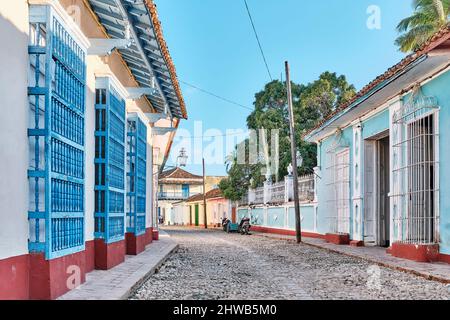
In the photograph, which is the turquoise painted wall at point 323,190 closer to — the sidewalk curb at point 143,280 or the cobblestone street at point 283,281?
the cobblestone street at point 283,281

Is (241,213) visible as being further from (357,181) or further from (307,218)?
(357,181)

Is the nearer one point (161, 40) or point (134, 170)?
point (161, 40)

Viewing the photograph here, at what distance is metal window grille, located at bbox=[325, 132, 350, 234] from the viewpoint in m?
16.9

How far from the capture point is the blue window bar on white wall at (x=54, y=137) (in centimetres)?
554

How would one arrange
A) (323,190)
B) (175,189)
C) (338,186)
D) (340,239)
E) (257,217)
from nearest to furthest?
(340,239) → (338,186) → (323,190) → (257,217) → (175,189)

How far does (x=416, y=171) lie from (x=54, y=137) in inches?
305

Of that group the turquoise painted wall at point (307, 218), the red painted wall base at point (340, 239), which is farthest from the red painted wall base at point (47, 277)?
the turquoise painted wall at point (307, 218)

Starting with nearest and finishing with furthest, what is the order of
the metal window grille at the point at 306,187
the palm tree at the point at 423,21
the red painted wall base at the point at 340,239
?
the red painted wall base at the point at 340,239, the metal window grille at the point at 306,187, the palm tree at the point at 423,21

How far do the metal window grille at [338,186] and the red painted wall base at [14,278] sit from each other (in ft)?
40.5

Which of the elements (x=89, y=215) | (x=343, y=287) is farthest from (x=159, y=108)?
(x=343, y=287)

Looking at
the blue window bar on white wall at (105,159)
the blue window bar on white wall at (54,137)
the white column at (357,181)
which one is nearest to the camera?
the blue window bar on white wall at (54,137)

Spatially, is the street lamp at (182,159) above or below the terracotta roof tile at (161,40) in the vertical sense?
below

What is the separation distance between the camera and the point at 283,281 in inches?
332

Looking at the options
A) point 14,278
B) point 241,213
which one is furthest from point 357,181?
point 241,213
